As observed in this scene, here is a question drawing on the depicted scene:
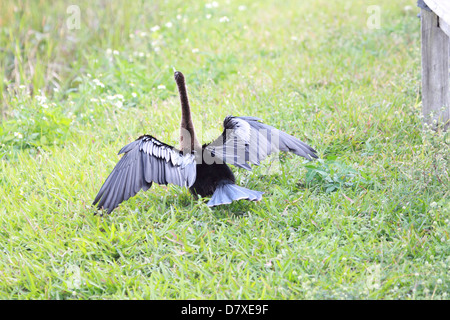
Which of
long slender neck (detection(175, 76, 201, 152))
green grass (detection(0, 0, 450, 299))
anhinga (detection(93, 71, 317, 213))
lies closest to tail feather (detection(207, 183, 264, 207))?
anhinga (detection(93, 71, 317, 213))

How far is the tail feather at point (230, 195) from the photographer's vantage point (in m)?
2.94

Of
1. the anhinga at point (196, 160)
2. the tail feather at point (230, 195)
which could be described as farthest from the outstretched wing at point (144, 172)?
the tail feather at point (230, 195)

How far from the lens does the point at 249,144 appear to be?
126 inches

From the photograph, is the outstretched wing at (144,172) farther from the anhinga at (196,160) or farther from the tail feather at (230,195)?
the tail feather at (230,195)

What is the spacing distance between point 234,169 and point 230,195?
0.79m

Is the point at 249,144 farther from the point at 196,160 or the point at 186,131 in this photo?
the point at 186,131

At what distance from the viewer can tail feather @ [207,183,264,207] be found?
294 centimetres

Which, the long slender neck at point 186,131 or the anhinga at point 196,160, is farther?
the long slender neck at point 186,131

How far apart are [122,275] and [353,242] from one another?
55.1 inches

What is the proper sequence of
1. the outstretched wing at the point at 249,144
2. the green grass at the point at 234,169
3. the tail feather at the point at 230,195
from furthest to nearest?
the outstretched wing at the point at 249,144
the tail feather at the point at 230,195
the green grass at the point at 234,169

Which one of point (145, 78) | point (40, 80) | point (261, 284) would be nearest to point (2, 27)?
point (40, 80)

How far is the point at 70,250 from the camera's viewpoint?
2.96 metres

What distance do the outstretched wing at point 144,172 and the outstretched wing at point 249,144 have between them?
0.78 ft

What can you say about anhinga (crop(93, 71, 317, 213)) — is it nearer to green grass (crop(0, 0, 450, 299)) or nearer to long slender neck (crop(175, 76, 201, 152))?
long slender neck (crop(175, 76, 201, 152))
